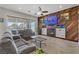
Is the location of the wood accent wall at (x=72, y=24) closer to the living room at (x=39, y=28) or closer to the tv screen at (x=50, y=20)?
the living room at (x=39, y=28)

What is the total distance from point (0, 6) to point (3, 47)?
33.9 inches

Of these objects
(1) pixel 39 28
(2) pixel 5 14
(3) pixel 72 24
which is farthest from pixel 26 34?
(3) pixel 72 24

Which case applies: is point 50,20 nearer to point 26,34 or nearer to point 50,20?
point 50,20

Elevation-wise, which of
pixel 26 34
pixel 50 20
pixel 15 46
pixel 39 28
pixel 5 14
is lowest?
pixel 15 46

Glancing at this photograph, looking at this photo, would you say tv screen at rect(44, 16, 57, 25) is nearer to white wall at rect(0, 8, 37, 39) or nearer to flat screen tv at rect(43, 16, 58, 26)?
flat screen tv at rect(43, 16, 58, 26)

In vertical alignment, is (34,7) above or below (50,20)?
above

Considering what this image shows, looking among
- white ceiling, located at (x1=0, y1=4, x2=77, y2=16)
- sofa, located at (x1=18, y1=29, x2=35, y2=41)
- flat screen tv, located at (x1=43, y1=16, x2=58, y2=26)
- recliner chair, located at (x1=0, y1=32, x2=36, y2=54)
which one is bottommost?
recliner chair, located at (x1=0, y1=32, x2=36, y2=54)

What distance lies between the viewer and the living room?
2.36 m

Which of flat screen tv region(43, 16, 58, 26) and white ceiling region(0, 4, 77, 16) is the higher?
white ceiling region(0, 4, 77, 16)

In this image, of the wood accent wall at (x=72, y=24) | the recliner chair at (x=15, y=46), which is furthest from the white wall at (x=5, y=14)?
the wood accent wall at (x=72, y=24)

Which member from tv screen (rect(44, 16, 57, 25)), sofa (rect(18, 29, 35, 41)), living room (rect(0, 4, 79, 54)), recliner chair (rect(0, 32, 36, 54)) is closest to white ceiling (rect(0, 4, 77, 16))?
living room (rect(0, 4, 79, 54))

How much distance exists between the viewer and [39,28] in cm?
248
